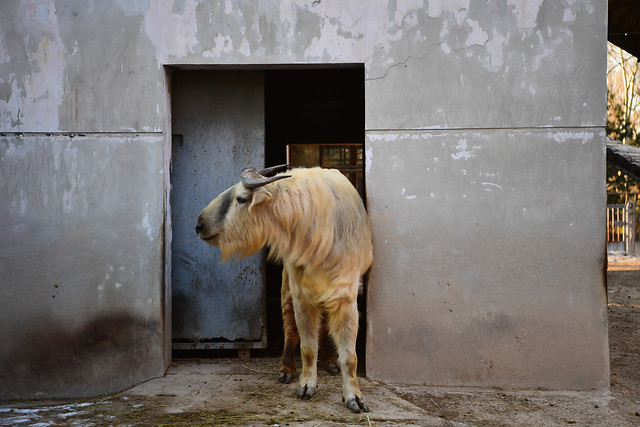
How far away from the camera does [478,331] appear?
421 cm

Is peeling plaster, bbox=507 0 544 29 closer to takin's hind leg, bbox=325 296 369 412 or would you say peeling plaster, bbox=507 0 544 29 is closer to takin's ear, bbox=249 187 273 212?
takin's ear, bbox=249 187 273 212

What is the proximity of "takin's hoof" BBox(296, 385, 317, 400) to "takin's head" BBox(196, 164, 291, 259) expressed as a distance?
3.46 ft

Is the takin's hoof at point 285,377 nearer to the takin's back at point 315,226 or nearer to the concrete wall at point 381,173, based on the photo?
the concrete wall at point 381,173

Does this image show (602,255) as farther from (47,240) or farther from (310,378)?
(47,240)

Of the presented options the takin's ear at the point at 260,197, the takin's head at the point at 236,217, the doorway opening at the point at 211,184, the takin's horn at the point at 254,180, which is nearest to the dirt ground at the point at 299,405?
the doorway opening at the point at 211,184

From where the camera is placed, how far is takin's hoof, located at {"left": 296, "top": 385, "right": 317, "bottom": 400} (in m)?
3.85

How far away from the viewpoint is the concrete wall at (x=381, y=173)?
13.8 ft

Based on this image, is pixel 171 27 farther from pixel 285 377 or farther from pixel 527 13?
pixel 285 377

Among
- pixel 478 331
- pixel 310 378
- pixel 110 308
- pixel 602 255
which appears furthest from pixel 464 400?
pixel 110 308

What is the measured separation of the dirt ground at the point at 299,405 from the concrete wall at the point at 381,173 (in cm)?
20

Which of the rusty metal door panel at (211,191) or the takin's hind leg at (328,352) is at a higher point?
the rusty metal door panel at (211,191)

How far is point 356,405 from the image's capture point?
3.63 meters

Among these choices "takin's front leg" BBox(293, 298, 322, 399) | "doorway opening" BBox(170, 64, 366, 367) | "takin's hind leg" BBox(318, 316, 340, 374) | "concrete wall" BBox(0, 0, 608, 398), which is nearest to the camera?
"takin's front leg" BBox(293, 298, 322, 399)

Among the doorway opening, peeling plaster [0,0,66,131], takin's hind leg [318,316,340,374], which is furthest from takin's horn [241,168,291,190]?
peeling plaster [0,0,66,131]
